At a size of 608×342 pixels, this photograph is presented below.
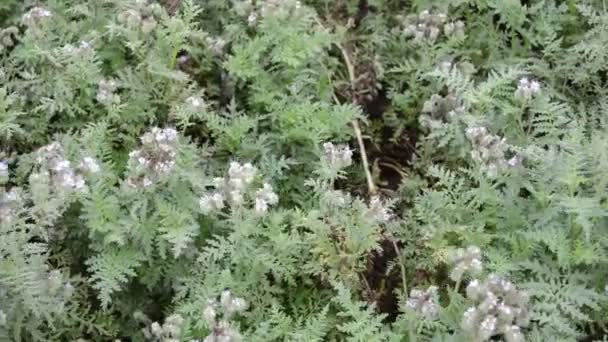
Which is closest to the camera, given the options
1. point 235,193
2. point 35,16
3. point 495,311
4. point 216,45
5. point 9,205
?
point 495,311

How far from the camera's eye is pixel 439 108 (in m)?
4.30

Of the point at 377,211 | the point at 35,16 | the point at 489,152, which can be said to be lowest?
the point at 377,211

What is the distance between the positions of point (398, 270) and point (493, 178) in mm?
609

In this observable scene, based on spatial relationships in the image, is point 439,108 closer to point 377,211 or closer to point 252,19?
point 377,211

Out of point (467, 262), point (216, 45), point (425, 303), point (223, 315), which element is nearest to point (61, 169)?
point (223, 315)

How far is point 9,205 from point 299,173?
139cm

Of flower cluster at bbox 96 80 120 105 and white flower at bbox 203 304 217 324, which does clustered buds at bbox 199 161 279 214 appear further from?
flower cluster at bbox 96 80 120 105

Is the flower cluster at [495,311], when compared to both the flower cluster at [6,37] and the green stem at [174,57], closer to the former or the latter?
the green stem at [174,57]

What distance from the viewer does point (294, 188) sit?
4.14m

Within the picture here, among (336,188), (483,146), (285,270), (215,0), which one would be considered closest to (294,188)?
(336,188)

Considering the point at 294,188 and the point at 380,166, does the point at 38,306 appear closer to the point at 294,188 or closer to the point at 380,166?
the point at 294,188

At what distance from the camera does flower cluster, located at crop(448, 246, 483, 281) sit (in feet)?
11.2

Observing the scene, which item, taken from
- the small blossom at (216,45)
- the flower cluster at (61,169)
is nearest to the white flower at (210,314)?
the flower cluster at (61,169)

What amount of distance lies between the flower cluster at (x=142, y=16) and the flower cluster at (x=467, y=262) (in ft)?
6.03
